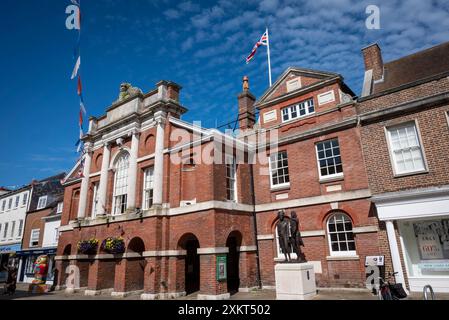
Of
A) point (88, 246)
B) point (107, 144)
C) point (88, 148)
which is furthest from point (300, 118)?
point (88, 148)

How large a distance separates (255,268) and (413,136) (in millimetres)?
9564

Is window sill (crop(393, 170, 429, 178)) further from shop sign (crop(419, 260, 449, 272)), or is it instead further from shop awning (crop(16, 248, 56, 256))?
shop awning (crop(16, 248, 56, 256))

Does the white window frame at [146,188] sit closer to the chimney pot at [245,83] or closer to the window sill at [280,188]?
the window sill at [280,188]

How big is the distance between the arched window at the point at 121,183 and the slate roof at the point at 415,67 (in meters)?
14.8

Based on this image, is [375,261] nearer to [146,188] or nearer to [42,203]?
[146,188]

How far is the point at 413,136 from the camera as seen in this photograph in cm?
1227

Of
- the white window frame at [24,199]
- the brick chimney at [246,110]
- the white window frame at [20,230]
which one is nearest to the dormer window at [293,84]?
the brick chimney at [246,110]

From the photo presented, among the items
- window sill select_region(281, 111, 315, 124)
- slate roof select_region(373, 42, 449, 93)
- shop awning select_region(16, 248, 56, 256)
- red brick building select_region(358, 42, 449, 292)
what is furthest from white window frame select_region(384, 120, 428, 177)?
shop awning select_region(16, 248, 56, 256)

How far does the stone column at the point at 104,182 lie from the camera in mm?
18766

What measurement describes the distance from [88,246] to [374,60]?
745 inches
